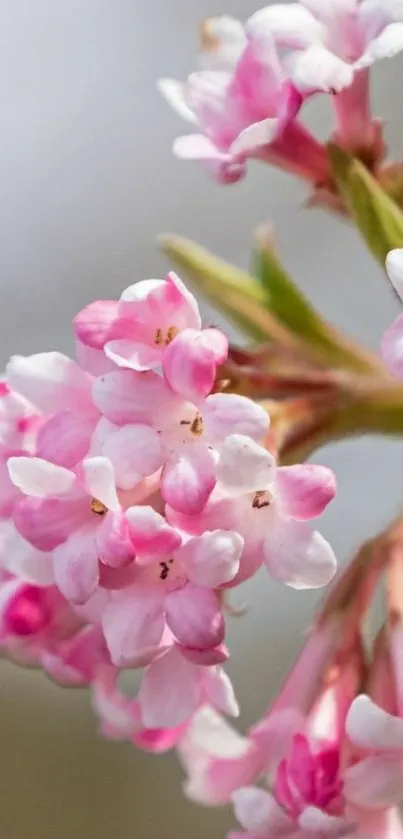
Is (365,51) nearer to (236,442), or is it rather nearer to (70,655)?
(236,442)

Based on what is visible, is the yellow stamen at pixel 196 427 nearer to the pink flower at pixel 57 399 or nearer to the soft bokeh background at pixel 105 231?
the pink flower at pixel 57 399

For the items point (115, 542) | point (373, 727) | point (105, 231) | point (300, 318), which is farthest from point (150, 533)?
point (105, 231)

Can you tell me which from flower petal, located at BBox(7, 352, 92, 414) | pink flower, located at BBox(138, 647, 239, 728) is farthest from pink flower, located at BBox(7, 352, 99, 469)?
pink flower, located at BBox(138, 647, 239, 728)

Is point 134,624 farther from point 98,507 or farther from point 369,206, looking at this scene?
point 369,206

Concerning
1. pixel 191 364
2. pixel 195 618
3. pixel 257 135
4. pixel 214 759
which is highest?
pixel 257 135

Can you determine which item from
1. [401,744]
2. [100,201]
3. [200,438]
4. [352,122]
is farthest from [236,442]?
[100,201]

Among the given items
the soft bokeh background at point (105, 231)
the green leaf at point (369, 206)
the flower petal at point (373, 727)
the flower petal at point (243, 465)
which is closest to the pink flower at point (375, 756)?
the flower petal at point (373, 727)
